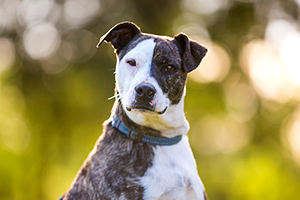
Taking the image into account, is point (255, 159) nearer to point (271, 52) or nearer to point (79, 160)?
point (271, 52)

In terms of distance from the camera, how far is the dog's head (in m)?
3.65

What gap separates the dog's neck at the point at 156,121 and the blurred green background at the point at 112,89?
1019 centimetres

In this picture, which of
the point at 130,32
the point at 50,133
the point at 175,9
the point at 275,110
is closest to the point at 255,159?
the point at 275,110

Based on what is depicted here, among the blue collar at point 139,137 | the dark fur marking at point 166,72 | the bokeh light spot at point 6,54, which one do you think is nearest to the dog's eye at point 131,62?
the dark fur marking at point 166,72

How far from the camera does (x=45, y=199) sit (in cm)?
1596

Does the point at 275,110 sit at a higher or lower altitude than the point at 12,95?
lower

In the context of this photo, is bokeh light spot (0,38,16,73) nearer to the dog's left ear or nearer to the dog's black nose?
the dog's left ear

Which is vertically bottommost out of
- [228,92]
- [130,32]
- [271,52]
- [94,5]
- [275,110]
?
[275,110]

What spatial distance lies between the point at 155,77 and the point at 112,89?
10610 mm

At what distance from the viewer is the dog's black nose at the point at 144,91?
360 centimetres

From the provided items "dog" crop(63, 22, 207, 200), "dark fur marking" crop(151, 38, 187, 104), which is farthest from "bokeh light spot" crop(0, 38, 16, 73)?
"dark fur marking" crop(151, 38, 187, 104)

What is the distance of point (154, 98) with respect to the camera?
364 cm

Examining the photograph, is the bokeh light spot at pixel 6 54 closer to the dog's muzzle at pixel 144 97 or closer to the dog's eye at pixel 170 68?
the dog's eye at pixel 170 68

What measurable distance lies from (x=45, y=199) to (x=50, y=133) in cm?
271
